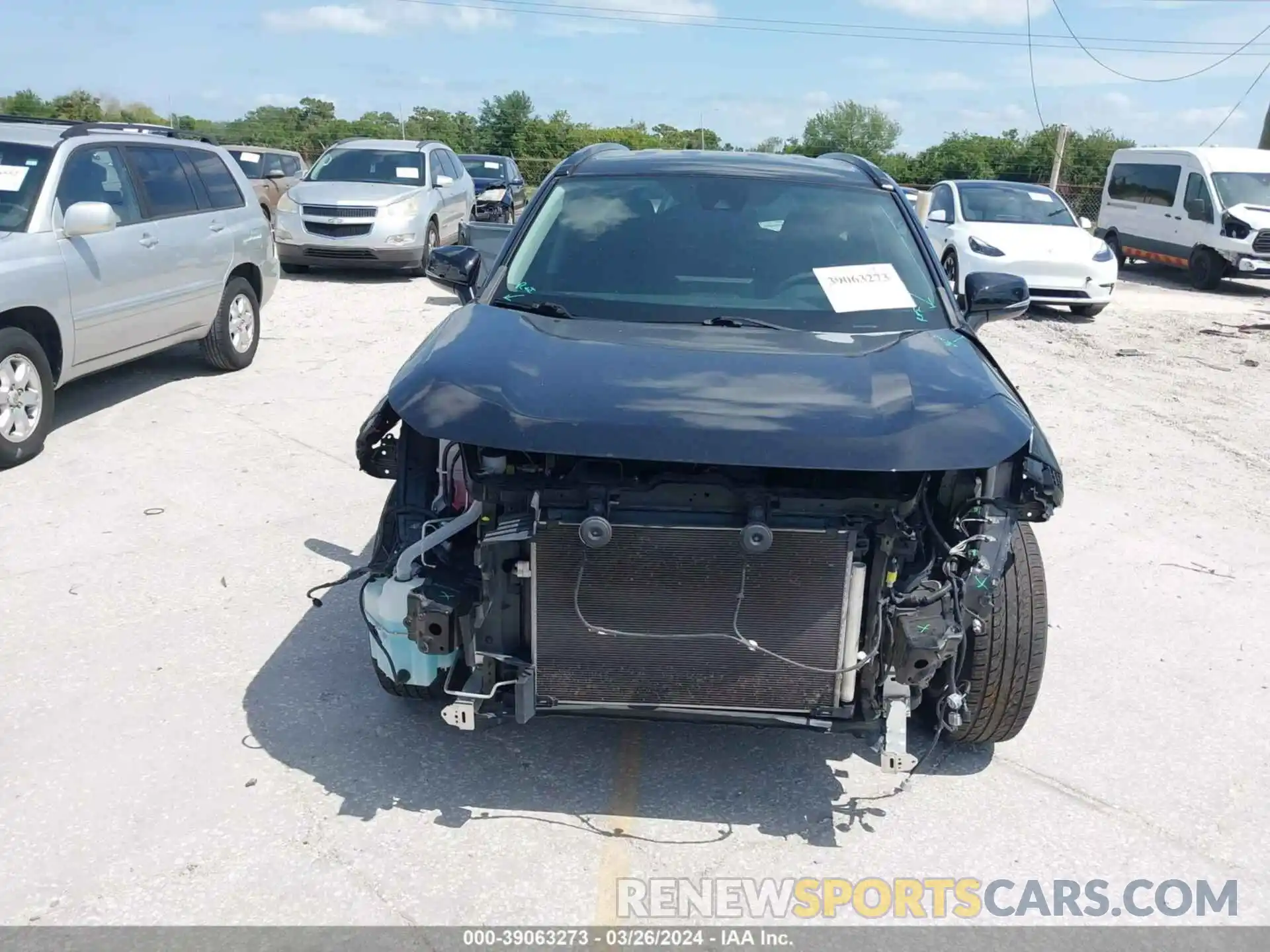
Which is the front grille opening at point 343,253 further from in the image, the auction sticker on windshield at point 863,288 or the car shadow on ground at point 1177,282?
the car shadow on ground at point 1177,282

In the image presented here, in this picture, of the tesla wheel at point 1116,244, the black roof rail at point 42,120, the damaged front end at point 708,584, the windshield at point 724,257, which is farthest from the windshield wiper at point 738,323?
the tesla wheel at point 1116,244

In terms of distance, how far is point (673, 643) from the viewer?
3.05 meters

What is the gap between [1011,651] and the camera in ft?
Answer: 11.2

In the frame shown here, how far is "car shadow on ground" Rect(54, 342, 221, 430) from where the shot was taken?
298 inches

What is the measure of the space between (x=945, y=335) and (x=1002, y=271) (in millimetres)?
10027

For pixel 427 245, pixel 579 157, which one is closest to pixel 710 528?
pixel 579 157

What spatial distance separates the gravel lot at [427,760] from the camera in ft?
9.89

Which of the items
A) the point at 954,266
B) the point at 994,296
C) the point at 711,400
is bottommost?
the point at 954,266

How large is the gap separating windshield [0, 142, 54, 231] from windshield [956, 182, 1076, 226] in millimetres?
11034

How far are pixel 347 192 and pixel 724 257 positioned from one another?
1116cm

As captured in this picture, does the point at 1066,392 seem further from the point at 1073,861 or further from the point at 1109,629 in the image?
the point at 1073,861

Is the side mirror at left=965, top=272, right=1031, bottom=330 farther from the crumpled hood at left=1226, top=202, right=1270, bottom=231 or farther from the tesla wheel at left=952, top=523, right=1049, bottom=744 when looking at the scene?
the crumpled hood at left=1226, top=202, right=1270, bottom=231

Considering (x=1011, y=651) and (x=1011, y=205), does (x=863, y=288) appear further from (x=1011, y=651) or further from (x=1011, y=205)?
(x=1011, y=205)

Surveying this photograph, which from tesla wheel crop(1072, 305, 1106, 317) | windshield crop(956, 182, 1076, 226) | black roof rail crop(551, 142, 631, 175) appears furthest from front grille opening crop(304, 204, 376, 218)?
black roof rail crop(551, 142, 631, 175)
